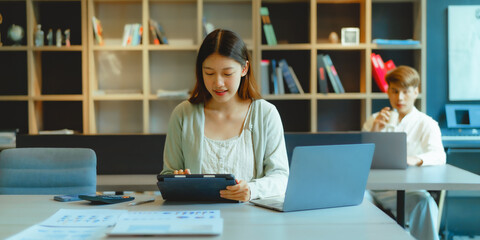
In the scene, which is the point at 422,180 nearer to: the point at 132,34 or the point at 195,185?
the point at 195,185

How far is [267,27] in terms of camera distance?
4.05 m

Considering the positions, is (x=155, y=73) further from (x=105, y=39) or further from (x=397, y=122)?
(x=397, y=122)

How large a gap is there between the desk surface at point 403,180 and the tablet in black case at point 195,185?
81 cm

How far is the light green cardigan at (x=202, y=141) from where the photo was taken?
6.23 ft

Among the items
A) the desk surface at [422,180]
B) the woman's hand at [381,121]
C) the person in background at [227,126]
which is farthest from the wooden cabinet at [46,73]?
the desk surface at [422,180]

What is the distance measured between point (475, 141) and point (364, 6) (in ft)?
4.45

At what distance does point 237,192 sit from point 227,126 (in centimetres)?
45

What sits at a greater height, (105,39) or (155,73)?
(105,39)

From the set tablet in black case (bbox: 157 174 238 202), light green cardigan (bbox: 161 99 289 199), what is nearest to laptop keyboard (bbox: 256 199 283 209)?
tablet in black case (bbox: 157 174 238 202)

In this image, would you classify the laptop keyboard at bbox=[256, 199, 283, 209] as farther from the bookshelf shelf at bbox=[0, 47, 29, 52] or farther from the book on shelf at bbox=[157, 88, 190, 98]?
the bookshelf shelf at bbox=[0, 47, 29, 52]

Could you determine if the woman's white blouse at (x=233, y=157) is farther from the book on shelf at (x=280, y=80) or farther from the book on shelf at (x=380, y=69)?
the book on shelf at (x=380, y=69)

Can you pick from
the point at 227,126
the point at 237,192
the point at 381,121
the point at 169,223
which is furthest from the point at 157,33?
the point at 169,223

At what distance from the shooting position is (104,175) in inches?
105

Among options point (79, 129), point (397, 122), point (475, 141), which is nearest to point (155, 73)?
point (79, 129)
